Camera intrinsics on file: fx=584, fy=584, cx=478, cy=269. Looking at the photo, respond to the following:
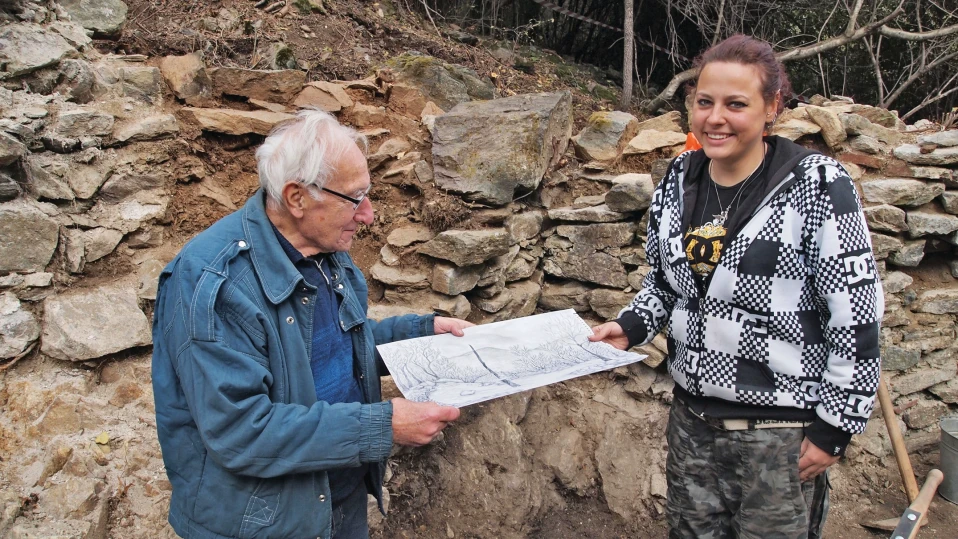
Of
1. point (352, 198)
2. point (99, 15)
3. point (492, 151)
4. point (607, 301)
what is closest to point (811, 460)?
point (352, 198)

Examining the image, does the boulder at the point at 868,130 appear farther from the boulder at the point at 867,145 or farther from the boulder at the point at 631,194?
the boulder at the point at 631,194

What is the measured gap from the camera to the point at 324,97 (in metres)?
4.61

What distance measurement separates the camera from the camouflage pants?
6.34ft

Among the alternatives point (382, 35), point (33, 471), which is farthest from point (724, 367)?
point (382, 35)

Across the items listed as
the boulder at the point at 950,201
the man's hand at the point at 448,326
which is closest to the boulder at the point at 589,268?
the man's hand at the point at 448,326

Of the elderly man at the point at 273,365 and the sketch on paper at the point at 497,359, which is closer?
the elderly man at the point at 273,365

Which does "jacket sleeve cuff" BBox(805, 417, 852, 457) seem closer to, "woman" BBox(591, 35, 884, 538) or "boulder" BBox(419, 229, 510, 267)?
Answer: "woman" BBox(591, 35, 884, 538)

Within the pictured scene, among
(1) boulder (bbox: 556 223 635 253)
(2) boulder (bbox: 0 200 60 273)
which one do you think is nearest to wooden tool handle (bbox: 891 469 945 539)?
(1) boulder (bbox: 556 223 635 253)

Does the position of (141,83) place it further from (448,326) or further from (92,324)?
(448,326)

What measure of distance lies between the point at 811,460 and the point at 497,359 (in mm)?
1088

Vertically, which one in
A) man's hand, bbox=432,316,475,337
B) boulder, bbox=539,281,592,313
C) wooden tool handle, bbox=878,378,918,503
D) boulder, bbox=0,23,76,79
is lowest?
wooden tool handle, bbox=878,378,918,503

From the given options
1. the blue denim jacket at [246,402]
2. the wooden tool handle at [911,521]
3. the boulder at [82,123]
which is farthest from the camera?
the boulder at [82,123]

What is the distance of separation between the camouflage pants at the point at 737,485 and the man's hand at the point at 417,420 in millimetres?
993

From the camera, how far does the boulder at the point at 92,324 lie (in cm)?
283
